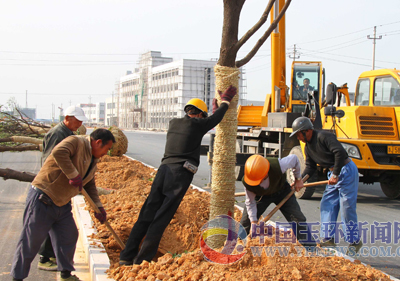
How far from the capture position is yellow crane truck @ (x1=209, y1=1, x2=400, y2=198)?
27.4 feet

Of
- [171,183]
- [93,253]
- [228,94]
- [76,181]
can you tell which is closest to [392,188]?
[228,94]

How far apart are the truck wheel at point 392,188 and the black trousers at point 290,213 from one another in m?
5.71

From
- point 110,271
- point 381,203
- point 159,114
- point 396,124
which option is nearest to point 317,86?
point 396,124

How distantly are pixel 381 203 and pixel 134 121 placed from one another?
3457 inches

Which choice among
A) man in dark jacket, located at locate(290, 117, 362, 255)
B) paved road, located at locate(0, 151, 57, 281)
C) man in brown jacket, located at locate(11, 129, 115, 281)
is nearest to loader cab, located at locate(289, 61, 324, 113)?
man in dark jacket, located at locate(290, 117, 362, 255)

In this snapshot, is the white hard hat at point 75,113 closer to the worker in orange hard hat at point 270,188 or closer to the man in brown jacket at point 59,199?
the man in brown jacket at point 59,199

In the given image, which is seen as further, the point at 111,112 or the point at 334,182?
the point at 111,112

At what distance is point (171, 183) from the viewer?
435cm

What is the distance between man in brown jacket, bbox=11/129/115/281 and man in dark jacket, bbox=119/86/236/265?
67 centimetres

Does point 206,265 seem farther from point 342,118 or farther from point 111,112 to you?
point 111,112

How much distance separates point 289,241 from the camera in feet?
14.9

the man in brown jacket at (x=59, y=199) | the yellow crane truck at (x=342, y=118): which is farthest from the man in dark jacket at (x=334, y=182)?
the yellow crane truck at (x=342, y=118)

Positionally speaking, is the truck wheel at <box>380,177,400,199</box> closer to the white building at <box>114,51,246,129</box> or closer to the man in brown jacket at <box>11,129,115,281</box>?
the man in brown jacket at <box>11,129,115,281</box>

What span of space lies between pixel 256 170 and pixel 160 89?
8149cm
